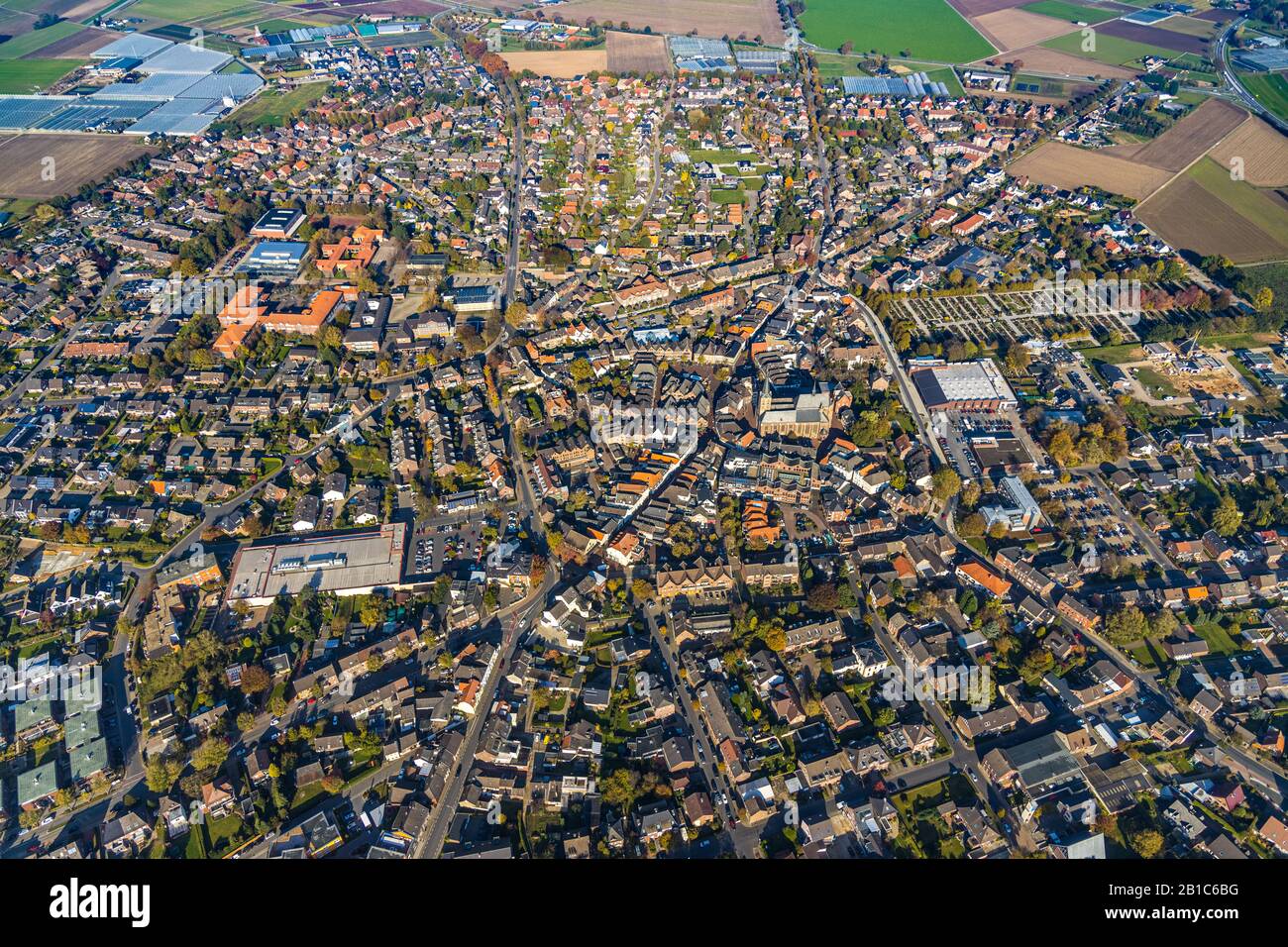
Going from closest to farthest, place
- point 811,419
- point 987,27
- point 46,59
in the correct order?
point 811,419 < point 46,59 < point 987,27

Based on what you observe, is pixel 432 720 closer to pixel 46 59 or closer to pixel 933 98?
pixel 933 98

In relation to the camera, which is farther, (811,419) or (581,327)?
(581,327)

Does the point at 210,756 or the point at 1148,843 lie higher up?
the point at 210,756

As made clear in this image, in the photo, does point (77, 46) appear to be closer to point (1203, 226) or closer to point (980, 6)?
point (980, 6)

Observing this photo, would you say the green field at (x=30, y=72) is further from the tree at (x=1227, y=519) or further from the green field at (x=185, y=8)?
the tree at (x=1227, y=519)

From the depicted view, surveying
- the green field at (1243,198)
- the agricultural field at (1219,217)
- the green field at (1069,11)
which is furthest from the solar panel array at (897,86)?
the green field at (1069,11)
